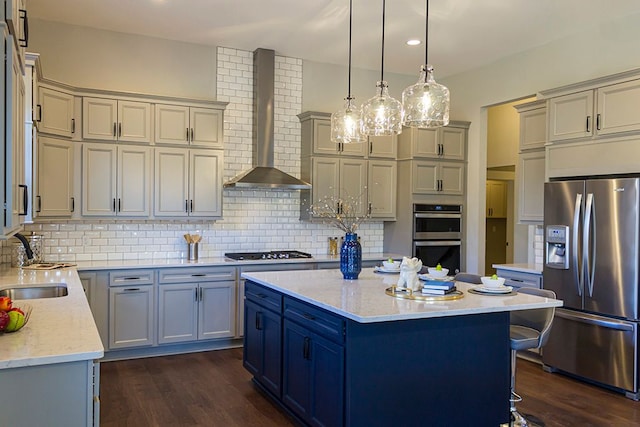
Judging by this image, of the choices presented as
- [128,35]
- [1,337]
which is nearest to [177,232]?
[128,35]

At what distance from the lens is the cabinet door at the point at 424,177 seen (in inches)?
259

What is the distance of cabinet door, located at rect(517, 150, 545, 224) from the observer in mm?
5555

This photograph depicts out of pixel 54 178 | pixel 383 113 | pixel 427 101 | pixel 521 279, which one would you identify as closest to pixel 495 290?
pixel 427 101

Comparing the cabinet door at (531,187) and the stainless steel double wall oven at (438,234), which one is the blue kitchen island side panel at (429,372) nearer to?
the cabinet door at (531,187)

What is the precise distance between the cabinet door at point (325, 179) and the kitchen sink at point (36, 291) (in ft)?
10.3

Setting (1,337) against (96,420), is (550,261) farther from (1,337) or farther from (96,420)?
(1,337)

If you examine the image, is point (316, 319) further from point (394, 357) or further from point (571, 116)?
point (571, 116)

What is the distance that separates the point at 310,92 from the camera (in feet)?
21.9

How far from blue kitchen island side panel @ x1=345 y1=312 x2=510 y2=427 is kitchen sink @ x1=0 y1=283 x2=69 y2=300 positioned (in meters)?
2.23

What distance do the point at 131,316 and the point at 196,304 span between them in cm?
65

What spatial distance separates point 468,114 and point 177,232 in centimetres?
401

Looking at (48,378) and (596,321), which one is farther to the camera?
(596,321)

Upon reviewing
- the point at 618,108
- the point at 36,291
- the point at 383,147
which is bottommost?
the point at 36,291

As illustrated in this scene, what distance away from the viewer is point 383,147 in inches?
264
